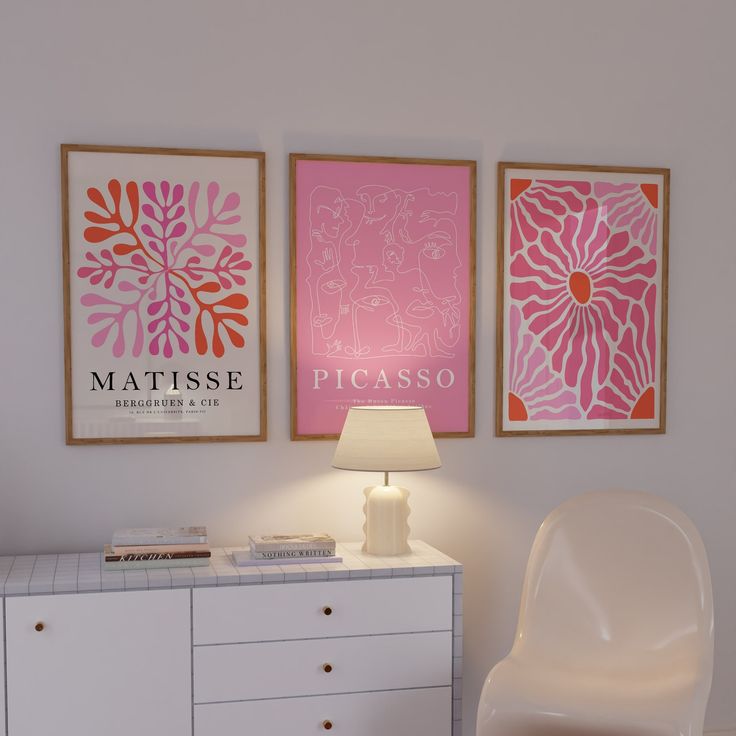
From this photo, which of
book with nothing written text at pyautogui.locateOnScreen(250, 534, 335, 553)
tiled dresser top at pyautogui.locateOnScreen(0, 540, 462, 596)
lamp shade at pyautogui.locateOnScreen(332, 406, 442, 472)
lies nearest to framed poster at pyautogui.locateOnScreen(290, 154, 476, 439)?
lamp shade at pyautogui.locateOnScreen(332, 406, 442, 472)

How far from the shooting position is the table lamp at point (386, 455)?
266cm

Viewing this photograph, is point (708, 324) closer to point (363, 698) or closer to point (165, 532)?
point (363, 698)

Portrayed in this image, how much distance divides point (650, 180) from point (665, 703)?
1.69 metres

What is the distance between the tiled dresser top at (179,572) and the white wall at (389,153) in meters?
0.20

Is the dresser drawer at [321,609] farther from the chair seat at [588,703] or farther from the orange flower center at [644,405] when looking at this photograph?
the orange flower center at [644,405]

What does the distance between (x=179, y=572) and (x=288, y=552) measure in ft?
1.01

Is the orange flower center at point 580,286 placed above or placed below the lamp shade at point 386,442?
above

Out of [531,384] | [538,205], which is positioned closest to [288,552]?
[531,384]

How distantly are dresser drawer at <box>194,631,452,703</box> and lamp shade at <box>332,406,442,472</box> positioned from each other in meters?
0.47

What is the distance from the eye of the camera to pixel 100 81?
2791mm

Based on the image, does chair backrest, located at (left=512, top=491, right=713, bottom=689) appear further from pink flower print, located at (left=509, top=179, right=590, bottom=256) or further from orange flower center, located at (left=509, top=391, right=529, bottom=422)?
pink flower print, located at (left=509, top=179, right=590, bottom=256)

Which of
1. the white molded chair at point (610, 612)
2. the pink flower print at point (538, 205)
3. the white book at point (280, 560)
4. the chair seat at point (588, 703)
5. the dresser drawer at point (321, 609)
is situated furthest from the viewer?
the pink flower print at point (538, 205)

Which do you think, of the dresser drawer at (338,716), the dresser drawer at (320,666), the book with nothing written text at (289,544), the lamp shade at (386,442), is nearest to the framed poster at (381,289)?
the lamp shade at (386,442)

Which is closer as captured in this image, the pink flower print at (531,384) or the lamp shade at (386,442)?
the lamp shade at (386,442)
